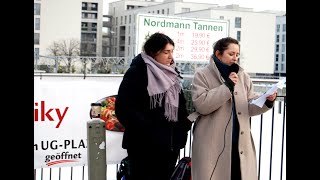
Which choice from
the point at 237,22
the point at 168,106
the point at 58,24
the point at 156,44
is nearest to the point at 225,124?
the point at 168,106

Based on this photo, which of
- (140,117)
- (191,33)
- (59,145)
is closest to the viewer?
(140,117)

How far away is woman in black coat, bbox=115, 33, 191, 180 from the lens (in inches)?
128

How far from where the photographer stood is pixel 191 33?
14.6 metres

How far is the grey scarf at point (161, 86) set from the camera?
329cm

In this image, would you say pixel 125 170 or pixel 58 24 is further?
pixel 58 24

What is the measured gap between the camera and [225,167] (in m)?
3.38

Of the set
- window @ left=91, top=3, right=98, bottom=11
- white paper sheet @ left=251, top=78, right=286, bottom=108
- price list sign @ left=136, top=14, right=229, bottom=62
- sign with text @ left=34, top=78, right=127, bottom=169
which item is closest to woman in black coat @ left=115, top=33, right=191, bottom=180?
white paper sheet @ left=251, top=78, right=286, bottom=108

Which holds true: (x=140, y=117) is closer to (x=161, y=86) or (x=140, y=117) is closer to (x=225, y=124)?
(x=161, y=86)

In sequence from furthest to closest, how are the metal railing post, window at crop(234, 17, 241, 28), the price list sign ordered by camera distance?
1. window at crop(234, 17, 241, 28)
2. the price list sign
3. the metal railing post

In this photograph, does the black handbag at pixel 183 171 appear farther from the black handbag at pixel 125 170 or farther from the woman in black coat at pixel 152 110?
the black handbag at pixel 125 170

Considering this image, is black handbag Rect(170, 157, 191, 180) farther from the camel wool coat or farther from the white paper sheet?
the white paper sheet

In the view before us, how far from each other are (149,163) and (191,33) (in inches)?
453

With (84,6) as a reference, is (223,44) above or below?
below

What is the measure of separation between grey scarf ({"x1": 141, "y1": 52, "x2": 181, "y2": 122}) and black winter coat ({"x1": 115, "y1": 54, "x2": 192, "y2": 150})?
30 mm
